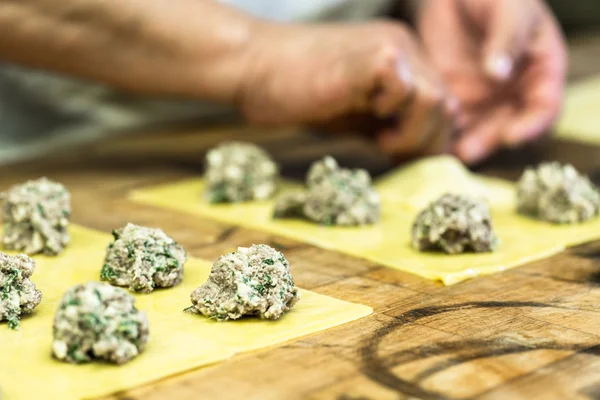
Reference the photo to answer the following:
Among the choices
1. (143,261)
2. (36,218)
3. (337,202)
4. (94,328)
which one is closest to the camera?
(94,328)

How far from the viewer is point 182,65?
1.71m

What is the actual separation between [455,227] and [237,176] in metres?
0.44

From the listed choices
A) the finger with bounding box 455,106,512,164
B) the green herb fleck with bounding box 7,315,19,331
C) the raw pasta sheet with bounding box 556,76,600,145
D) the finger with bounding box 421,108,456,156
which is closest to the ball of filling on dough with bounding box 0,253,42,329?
the green herb fleck with bounding box 7,315,19,331

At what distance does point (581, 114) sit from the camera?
2.17m

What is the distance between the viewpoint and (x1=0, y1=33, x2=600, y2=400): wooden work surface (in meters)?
0.83

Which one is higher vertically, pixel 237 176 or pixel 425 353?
pixel 237 176

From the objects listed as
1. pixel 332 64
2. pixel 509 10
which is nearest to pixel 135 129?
pixel 332 64

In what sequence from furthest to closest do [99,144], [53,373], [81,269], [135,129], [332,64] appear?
[135,129], [99,144], [332,64], [81,269], [53,373]

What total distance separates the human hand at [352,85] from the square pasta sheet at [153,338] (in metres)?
0.56

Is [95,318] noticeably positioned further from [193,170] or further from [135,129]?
[135,129]

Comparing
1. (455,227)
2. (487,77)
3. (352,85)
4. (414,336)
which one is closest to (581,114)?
(487,77)

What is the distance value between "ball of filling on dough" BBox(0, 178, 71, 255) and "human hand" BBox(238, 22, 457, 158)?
554 millimetres

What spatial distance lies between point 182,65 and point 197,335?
876mm

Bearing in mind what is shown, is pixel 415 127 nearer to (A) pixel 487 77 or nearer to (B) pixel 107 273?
(A) pixel 487 77
